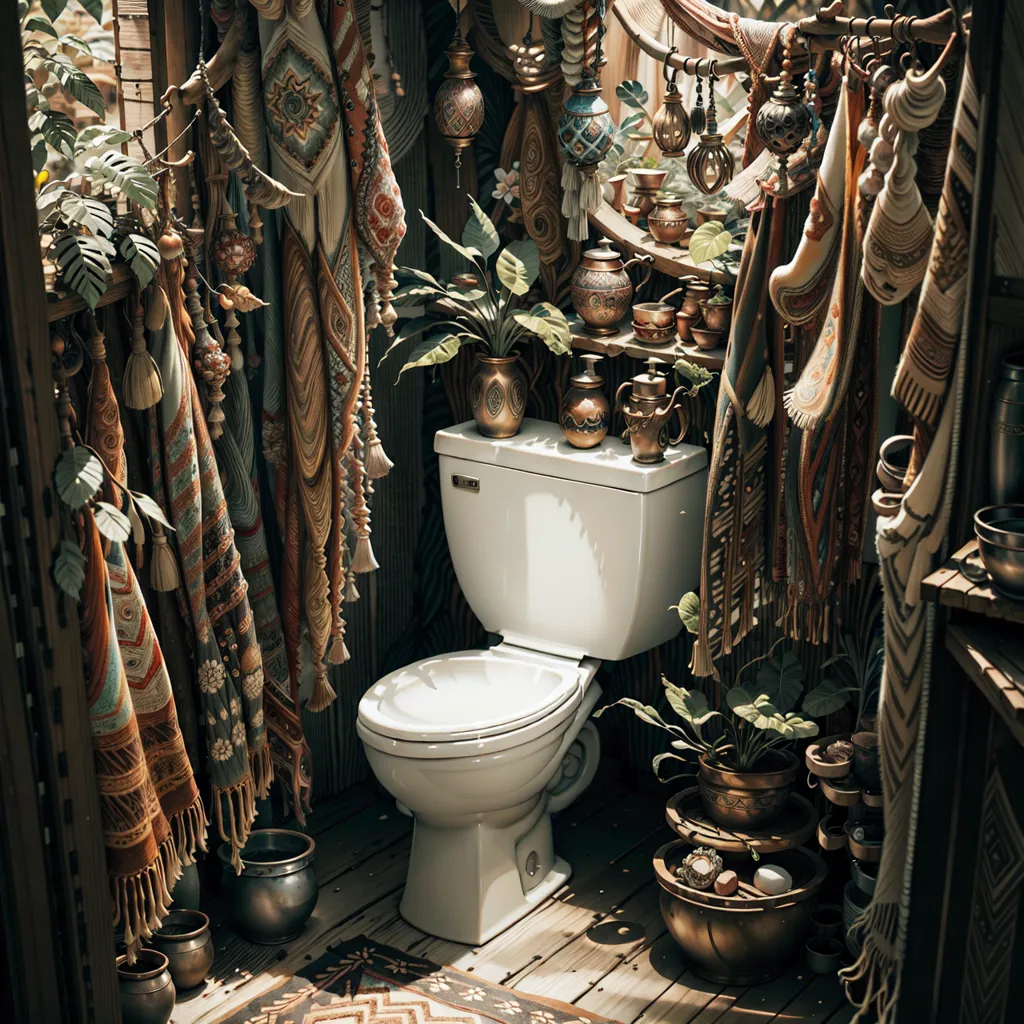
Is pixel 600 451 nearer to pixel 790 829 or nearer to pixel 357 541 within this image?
pixel 357 541

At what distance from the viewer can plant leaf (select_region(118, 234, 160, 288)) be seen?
212 cm

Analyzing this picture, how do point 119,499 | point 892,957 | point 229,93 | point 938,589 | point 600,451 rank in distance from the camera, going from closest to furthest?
point 938,589
point 892,957
point 119,499
point 229,93
point 600,451

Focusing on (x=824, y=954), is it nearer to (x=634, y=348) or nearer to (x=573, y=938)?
(x=573, y=938)

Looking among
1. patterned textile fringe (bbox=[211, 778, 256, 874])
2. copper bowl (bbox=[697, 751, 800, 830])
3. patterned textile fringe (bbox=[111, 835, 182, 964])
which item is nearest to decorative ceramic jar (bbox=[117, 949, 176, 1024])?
patterned textile fringe (bbox=[111, 835, 182, 964])

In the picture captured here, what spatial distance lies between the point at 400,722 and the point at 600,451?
2.10ft

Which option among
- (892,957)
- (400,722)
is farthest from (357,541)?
(892,957)

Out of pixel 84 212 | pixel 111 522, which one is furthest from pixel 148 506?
pixel 84 212

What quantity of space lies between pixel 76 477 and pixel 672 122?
47.4 inches

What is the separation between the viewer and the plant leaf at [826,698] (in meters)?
2.61

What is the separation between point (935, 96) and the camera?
5.93ft

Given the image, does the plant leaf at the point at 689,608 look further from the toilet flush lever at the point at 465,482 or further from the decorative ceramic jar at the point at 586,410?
the toilet flush lever at the point at 465,482

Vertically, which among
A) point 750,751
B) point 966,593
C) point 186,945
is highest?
point 966,593

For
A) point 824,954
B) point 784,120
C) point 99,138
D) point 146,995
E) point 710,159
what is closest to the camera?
point 99,138

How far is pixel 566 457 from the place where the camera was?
276cm
